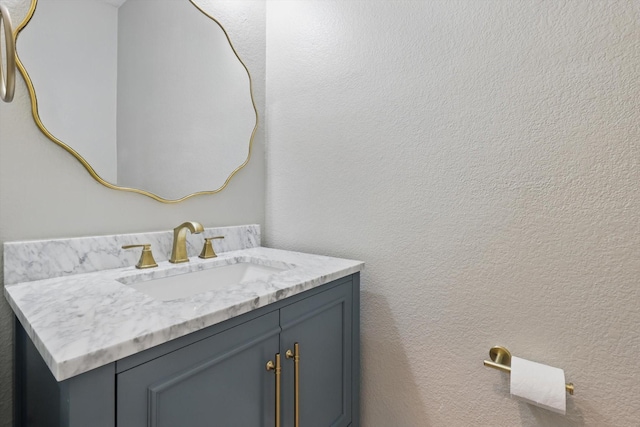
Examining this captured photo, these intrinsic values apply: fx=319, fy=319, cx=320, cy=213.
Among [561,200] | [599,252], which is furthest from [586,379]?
[561,200]

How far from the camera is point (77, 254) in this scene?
91cm

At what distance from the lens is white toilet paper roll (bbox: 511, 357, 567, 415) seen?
2.45 feet

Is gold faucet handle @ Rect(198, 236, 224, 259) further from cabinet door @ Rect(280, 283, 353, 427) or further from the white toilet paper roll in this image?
the white toilet paper roll

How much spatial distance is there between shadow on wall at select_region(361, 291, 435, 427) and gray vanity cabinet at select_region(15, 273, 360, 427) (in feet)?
0.28

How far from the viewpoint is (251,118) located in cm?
141

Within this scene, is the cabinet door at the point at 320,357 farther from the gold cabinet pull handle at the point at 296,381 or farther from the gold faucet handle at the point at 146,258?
the gold faucet handle at the point at 146,258

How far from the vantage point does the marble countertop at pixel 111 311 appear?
1.58 feet

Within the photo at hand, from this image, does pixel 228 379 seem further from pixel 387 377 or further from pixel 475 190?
pixel 475 190

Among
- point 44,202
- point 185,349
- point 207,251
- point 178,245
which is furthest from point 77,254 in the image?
point 185,349

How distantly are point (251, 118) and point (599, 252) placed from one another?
4.20 ft

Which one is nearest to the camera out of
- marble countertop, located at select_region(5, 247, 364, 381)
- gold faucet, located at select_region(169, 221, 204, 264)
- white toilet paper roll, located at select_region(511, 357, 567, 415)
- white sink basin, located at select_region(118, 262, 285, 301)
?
marble countertop, located at select_region(5, 247, 364, 381)

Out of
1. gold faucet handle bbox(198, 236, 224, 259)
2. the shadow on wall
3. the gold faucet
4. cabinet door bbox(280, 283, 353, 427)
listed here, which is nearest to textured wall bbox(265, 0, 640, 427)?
the shadow on wall

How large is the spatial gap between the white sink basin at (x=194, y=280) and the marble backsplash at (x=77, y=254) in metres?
0.12

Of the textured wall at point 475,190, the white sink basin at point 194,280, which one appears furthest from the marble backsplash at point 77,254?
the textured wall at point 475,190
